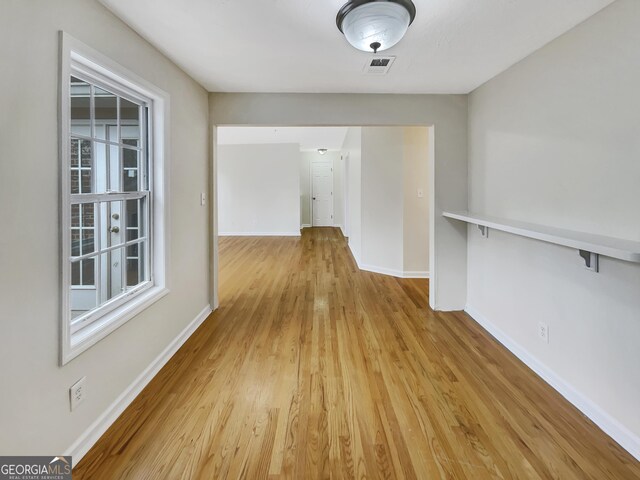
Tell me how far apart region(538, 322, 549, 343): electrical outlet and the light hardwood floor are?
264mm

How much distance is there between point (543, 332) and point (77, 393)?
2.64m

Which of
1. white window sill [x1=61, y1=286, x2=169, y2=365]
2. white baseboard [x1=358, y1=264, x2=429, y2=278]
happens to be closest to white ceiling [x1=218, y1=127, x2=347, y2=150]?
white baseboard [x1=358, y1=264, x2=429, y2=278]

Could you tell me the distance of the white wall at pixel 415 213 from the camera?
4.73 metres

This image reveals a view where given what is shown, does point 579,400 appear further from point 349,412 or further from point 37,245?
point 37,245

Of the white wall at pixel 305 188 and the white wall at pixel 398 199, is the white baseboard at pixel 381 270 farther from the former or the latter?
the white wall at pixel 305 188

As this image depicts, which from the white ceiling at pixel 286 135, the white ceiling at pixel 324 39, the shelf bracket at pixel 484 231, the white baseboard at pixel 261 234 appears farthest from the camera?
the white baseboard at pixel 261 234

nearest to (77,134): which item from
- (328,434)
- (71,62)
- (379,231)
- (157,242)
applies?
(71,62)

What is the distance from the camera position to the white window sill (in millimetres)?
1482

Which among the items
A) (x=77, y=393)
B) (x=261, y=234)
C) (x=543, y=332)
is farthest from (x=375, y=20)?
(x=261, y=234)

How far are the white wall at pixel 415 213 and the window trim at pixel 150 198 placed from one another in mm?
3326

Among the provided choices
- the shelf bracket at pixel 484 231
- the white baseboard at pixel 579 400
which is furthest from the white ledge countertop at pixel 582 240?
the white baseboard at pixel 579 400

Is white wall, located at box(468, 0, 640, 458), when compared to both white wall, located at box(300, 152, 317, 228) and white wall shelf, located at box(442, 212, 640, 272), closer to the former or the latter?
white wall shelf, located at box(442, 212, 640, 272)

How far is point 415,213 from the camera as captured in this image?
4.80 m

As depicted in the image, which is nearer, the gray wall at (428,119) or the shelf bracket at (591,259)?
the shelf bracket at (591,259)
